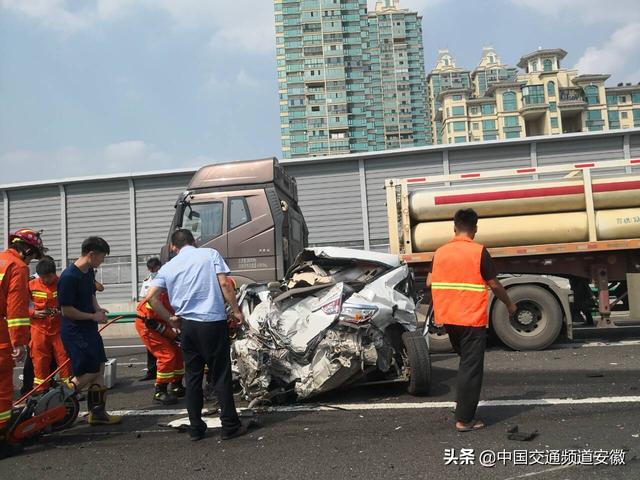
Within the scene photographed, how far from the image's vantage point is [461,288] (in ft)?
14.0

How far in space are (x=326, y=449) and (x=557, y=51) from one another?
117 metres

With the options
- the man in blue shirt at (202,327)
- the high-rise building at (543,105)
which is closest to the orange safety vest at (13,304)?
the man in blue shirt at (202,327)

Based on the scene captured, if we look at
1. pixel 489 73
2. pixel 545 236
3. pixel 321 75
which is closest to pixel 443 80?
pixel 489 73

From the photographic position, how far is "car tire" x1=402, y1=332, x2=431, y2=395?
5199 millimetres

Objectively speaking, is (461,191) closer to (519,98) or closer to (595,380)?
(595,380)

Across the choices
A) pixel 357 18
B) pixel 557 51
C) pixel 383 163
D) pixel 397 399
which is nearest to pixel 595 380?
pixel 397 399

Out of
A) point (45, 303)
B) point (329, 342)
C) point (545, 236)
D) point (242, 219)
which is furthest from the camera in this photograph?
point (242, 219)

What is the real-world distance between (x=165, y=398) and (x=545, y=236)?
213 inches

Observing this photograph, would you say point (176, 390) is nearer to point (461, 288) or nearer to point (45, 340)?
point (45, 340)

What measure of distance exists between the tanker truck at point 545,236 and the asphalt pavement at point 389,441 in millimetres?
1660

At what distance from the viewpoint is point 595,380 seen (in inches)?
222

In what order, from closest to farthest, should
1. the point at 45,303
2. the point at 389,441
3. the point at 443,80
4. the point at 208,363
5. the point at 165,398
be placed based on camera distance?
the point at 389,441 < the point at 208,363 < the point at 165,398 < the point at 45,303 < the point at 443,80

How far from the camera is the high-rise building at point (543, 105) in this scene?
98.2m

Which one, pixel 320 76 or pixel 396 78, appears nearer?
pixel 320 76
